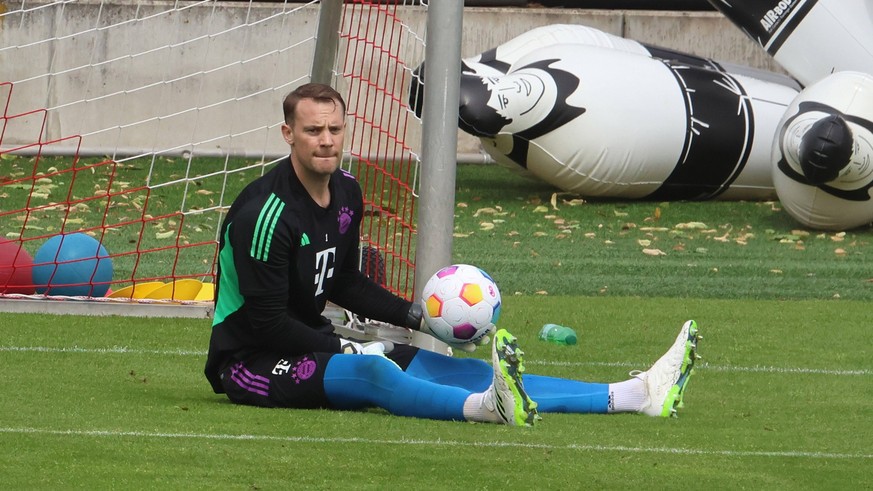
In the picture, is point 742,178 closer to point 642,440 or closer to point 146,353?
point 146,353

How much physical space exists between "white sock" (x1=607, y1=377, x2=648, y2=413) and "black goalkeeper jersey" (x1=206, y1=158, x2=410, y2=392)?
0.93 metres

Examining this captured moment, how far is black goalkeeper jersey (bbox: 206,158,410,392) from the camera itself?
5.51m

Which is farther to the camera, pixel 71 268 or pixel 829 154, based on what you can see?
pixel 829 154

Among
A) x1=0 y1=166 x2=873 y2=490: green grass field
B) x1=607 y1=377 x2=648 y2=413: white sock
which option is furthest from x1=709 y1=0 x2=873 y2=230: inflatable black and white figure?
x1=607 y1=377 x2=648 y2=413: white sock

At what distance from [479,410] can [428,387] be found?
0.23 m

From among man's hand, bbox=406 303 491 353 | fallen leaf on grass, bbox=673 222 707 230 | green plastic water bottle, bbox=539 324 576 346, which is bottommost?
green plastic water bottle, bbox=539 324 576 346

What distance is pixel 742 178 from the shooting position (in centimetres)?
1439

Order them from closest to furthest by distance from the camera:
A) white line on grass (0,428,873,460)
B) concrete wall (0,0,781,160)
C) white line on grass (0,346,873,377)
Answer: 1. white line on grass (0,428,873,460)
2. white line on grass (0,346,873,377)
3. concrete wall (0,0,781,160)

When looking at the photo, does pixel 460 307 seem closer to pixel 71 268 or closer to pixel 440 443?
pixel 440 443

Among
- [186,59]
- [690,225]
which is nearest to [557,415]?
[690,225]

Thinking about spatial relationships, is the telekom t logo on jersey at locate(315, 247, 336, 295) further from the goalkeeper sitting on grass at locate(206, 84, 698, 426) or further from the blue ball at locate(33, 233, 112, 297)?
the blue ball at locate(33, 233, 112, 297)

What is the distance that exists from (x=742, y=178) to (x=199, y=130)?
642 cm

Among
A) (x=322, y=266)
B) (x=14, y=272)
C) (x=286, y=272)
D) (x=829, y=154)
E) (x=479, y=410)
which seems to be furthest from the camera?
(x=829, y=154)

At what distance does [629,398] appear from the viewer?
5609 mm
